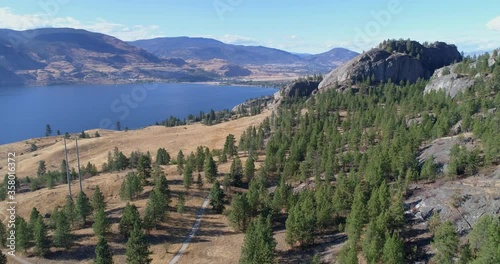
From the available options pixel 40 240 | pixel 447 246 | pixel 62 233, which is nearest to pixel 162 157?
pixel 62 233

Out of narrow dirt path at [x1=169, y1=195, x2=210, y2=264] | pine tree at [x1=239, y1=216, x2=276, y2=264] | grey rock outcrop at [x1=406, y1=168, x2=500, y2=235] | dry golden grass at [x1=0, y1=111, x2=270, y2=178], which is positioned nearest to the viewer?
pine tree at [x1=239, y1=216, x2=276, y2=264]

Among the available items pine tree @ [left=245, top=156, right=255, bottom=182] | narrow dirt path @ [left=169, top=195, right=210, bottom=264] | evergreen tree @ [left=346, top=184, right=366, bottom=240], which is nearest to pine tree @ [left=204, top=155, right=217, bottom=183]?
narrow dirt path @ [left=169, top=195, right=210, bottom=264]

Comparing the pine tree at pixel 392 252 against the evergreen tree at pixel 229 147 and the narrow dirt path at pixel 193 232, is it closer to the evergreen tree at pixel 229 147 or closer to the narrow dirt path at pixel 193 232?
the narrow dirt path at pixel 193 232

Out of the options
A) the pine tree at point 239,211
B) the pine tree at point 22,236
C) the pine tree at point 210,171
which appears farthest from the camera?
the pine tree at point 210,171

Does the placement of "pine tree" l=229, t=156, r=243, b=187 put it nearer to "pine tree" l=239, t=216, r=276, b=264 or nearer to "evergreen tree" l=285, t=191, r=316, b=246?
"evergreen tree" l=285, t=191, r=316, b=246

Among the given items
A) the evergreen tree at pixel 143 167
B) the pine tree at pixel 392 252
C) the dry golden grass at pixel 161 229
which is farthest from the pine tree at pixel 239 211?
the evergreen tree at pixel 143 167

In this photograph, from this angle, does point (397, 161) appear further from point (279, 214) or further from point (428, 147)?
point (279, 214)

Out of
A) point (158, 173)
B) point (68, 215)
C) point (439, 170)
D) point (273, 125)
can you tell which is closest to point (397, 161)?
point (439, 170)
